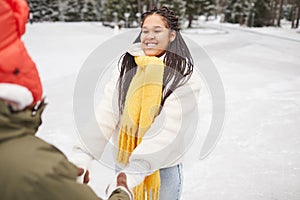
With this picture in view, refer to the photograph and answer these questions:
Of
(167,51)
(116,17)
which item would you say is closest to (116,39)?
(167,51)

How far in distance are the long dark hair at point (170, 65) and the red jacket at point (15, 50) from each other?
75 cm

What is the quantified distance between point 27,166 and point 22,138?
62 mm

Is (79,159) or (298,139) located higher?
(79,159)

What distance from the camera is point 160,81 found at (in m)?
1.39

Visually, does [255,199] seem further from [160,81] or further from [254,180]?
[160,81]

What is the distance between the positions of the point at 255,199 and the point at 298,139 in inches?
61.1

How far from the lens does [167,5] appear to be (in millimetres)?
23625

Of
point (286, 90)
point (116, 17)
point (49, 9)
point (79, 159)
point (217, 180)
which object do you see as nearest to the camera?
point (79, 159)

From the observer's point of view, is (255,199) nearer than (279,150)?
Yes

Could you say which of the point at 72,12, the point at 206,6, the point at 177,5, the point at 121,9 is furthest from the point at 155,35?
the point at 72,12

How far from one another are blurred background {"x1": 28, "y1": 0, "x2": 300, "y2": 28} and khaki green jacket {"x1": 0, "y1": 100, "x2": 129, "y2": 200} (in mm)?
17398

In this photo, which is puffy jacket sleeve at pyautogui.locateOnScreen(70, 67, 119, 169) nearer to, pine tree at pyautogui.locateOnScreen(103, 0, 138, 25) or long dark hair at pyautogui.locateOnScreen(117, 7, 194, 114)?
long dark hair at pyautogui.locateOnScreen(117, 7, 194, 114)

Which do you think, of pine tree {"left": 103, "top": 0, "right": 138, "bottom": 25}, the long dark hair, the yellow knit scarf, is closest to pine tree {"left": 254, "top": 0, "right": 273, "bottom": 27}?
pine tree {"left": 103, "top": 0, "right": 138, "bottom": 25}

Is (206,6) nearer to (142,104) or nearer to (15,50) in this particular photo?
(142,104)
